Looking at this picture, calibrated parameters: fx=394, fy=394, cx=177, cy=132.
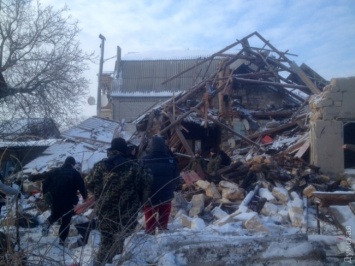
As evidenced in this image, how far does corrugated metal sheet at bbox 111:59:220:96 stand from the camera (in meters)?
25.5

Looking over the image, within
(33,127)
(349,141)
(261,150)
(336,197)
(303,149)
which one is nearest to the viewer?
(336,197)

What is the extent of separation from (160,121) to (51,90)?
5.43 meters

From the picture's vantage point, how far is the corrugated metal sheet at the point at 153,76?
25.5m

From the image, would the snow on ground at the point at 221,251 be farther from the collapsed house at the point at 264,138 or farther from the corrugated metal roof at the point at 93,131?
the corrugated metal roof at the point at 93,131

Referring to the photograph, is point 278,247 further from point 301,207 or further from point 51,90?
point 51,90

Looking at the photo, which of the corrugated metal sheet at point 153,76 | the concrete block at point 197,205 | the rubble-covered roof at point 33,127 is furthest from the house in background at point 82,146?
the corrugated metal sheet at point 153,76

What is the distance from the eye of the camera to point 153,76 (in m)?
26.2

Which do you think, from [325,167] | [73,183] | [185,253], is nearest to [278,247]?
[185,253]

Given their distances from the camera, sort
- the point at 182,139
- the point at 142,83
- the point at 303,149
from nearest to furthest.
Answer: the point at 303,149
the point at 182,139
the point at 142,83

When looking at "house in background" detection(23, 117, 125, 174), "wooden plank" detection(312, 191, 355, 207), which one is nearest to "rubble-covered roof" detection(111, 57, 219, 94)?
"house in background" detection(23, 117, 125, 174)

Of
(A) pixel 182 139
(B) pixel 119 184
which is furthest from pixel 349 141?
(B) pixel 119 184

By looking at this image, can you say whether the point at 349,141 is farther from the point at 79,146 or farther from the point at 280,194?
the point at 79,146

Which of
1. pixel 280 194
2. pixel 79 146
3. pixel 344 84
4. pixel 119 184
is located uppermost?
pixel 344 84

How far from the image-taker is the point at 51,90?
50.7 ft
